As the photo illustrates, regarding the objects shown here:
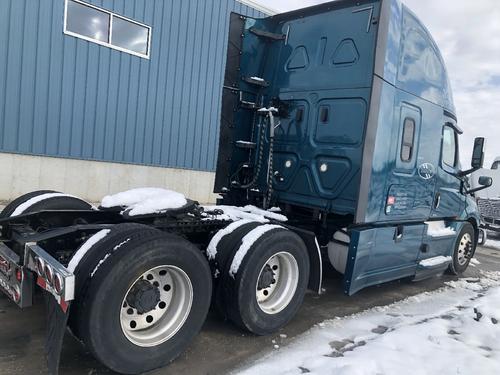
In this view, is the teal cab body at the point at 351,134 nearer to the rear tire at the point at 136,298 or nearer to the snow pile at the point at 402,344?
the snow pile at the point at 402,344

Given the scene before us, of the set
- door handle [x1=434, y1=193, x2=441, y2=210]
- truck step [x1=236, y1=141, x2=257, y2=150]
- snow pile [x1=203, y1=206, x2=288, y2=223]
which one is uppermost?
truck step [x1=236, y1=141, x2=257, y2=150]

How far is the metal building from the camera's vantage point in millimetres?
9062

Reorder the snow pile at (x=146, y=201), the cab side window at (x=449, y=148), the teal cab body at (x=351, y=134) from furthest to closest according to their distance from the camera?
the cab side window at (x=449, y=148) < the teal cab body at (x=351, y=134) < the snow pile at (x=146, y=201)

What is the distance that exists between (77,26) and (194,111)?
366 centimetres

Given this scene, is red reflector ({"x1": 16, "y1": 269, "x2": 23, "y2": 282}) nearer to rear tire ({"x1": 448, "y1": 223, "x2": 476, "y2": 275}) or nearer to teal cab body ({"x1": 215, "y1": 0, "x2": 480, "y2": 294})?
teal cab body ({"x1": 215, "y1": 0, "x2": 480, "y2": 294})

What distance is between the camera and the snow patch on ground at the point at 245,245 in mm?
3652

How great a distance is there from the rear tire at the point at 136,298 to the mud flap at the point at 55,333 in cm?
12

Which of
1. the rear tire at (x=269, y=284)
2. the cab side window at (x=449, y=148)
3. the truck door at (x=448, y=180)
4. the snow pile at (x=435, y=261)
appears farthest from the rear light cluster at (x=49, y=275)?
the cab side window at (x=449, y=148)

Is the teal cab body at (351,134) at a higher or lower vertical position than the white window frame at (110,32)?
lower

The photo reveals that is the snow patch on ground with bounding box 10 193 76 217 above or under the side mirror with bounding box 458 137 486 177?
under

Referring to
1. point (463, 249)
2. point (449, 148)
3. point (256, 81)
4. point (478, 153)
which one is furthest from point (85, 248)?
point (463, 249)

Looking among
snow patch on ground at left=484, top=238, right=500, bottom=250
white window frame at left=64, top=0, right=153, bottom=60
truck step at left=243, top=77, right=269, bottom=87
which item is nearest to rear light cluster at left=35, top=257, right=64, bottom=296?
truck step at left=243, top=77, right=269, bottom=87

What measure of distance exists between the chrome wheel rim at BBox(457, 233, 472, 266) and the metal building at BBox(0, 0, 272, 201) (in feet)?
24.6

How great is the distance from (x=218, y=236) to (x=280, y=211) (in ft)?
5.70
